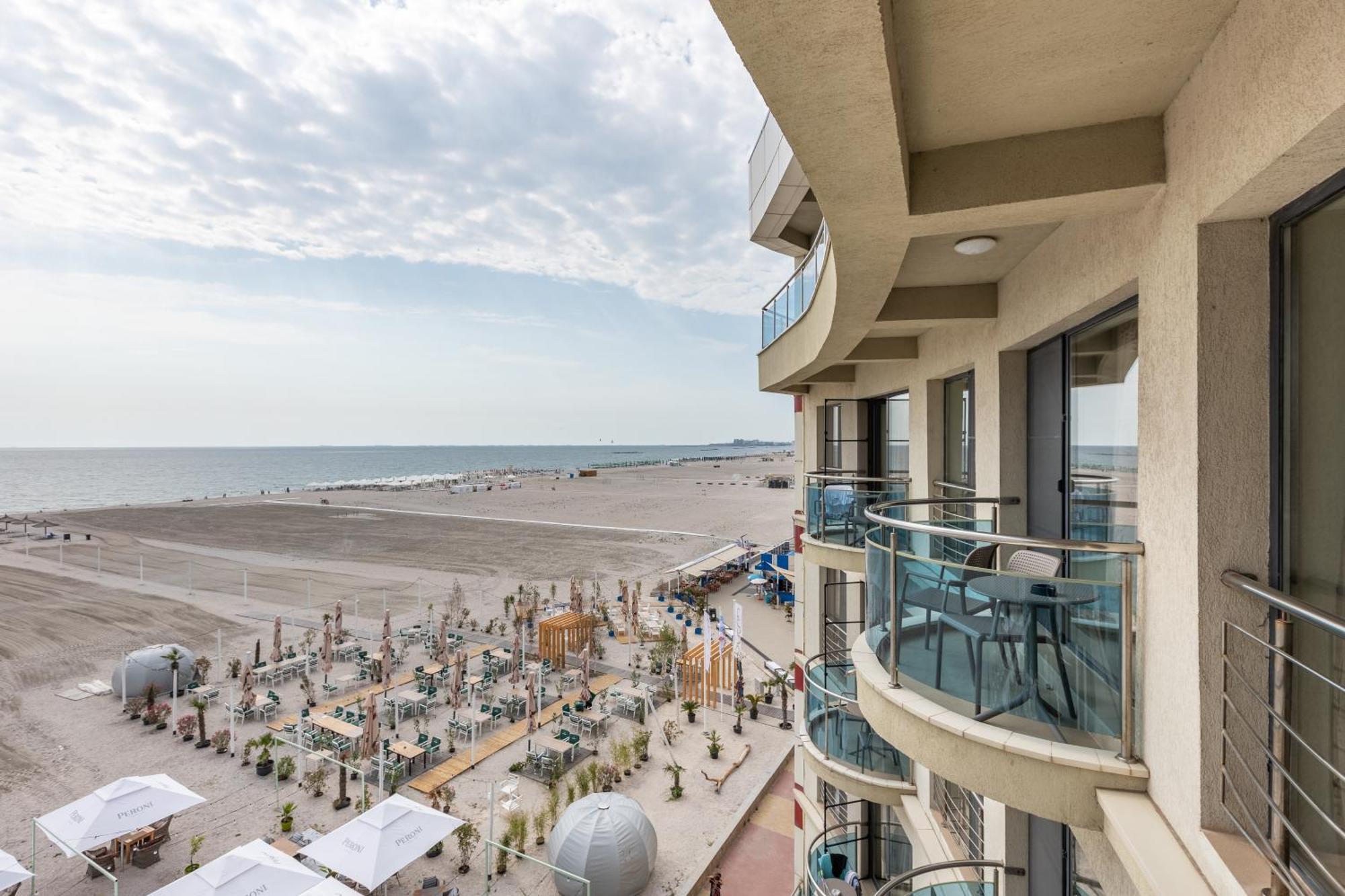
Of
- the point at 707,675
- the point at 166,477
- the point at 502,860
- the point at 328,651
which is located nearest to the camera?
the point at 502,860

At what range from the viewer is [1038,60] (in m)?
2.49

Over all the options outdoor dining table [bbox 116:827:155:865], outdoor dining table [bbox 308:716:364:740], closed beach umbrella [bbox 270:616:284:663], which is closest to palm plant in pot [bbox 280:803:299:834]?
outdoor dining table [bbox 116:827:155:865]

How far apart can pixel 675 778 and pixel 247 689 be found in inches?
484

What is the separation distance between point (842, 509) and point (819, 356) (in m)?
2.18

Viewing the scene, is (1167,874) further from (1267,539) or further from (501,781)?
(501,781)

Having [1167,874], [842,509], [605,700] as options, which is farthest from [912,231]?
[605,700]

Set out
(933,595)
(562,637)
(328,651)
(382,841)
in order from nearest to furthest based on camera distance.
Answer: (933,595), (382,841), (328,651), (562,637)

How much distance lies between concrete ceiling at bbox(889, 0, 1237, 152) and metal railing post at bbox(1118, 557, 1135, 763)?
2242 millimetres

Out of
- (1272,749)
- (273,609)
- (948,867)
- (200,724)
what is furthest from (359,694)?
(1272,749)

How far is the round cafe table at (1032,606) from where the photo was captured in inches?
124

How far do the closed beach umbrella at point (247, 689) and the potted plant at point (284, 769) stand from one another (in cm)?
352

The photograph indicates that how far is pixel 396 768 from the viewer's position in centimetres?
1491

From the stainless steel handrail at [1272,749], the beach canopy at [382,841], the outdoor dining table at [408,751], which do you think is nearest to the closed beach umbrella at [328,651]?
the outdoor dining table at [408,751]

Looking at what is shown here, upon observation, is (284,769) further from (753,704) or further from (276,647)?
(753,704)
